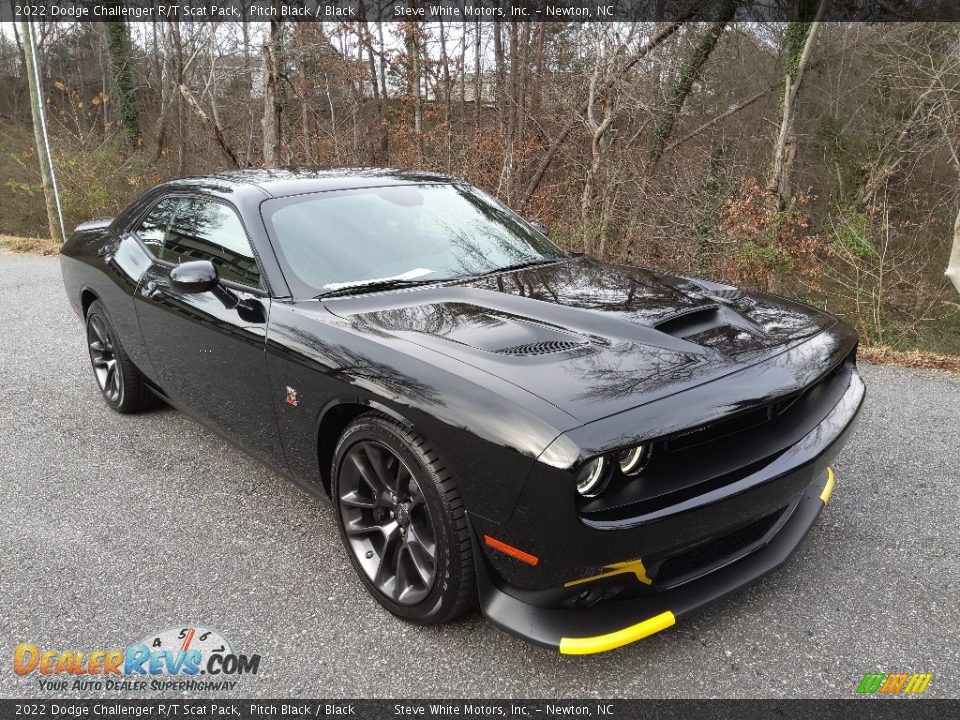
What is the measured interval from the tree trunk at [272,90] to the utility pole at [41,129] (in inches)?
194

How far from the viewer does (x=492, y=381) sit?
6.69 feet

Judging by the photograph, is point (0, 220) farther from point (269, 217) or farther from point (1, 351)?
point (269, 217)

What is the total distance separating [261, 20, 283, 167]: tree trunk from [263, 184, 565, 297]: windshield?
8547mm

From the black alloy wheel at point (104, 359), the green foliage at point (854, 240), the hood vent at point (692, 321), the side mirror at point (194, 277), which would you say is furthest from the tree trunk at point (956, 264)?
the black alloy wheel at point (104, 359)

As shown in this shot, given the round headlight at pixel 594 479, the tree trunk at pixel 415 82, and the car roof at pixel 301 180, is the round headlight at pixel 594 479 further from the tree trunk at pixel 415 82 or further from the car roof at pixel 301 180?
the tree trunk at pixel 415 82

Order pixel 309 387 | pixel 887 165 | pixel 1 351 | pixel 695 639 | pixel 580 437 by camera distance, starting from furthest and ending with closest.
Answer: pixel 887 165 → pixel 1 351 → pixel 309 387 → pixel 695 639 → pixel 580 437

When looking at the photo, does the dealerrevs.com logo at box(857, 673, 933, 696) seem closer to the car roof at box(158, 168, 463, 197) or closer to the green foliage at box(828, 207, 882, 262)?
the car roof at box(158, 168, 463, 197)

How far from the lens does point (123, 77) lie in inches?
872

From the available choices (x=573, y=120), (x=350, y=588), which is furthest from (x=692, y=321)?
(x=573, y=120)

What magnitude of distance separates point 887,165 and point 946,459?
11.4 m

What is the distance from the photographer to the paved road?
2143mm

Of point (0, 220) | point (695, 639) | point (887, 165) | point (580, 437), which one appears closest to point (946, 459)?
point (695, 639)

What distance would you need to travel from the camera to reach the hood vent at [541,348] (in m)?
2.25

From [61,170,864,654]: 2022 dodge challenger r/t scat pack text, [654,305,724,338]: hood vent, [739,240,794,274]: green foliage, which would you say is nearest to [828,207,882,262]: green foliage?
[739,240,794,274]: green foliage
